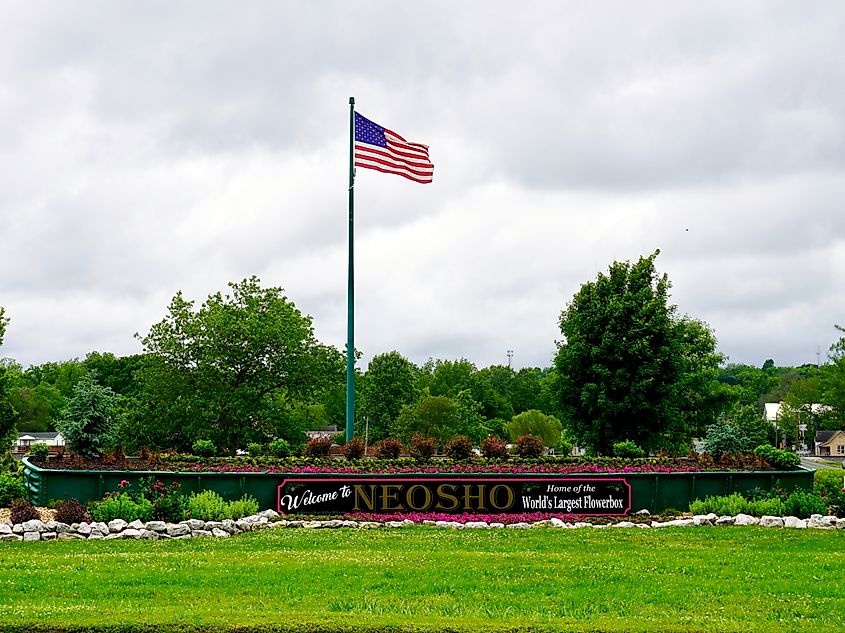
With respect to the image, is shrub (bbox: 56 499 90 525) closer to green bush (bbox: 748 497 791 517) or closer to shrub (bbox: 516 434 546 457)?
shrub (bbox: 516 434 546 457)

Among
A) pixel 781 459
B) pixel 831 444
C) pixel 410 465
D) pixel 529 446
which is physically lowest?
pixel 831 444

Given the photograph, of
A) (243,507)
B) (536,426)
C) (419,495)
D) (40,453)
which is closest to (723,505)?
(419,495)

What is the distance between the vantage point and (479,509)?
18.7 metres

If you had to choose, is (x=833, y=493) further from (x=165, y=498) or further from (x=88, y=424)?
(x=88, y=424)

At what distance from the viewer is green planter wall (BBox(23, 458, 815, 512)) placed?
60.4 feet

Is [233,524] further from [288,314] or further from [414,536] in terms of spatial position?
[288,314]

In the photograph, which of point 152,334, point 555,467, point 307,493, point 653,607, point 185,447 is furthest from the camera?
point 152,334

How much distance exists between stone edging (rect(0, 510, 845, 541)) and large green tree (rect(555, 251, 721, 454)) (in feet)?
33.2

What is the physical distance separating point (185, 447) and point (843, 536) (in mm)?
21722

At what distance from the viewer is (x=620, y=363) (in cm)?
2823

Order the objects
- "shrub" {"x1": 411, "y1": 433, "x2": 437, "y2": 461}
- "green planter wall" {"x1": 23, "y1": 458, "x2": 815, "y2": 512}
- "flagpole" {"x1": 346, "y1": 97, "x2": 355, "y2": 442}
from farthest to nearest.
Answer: "flagpole" {"x1": 346, "y1": 97, "x2": 355, "y2": 442} → "shrub" {"x1": 411, "y1": 433, "x2": 437, "y2": 461} → "green planter wall" {"x1": 23, "y1": 458, "x2": 815, "y2": 512}

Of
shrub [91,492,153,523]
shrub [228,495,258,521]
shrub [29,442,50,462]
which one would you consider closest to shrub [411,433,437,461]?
shrub [228,495,258,521]

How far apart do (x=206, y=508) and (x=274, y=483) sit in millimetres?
2329

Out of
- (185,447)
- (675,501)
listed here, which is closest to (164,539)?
(675,501)
